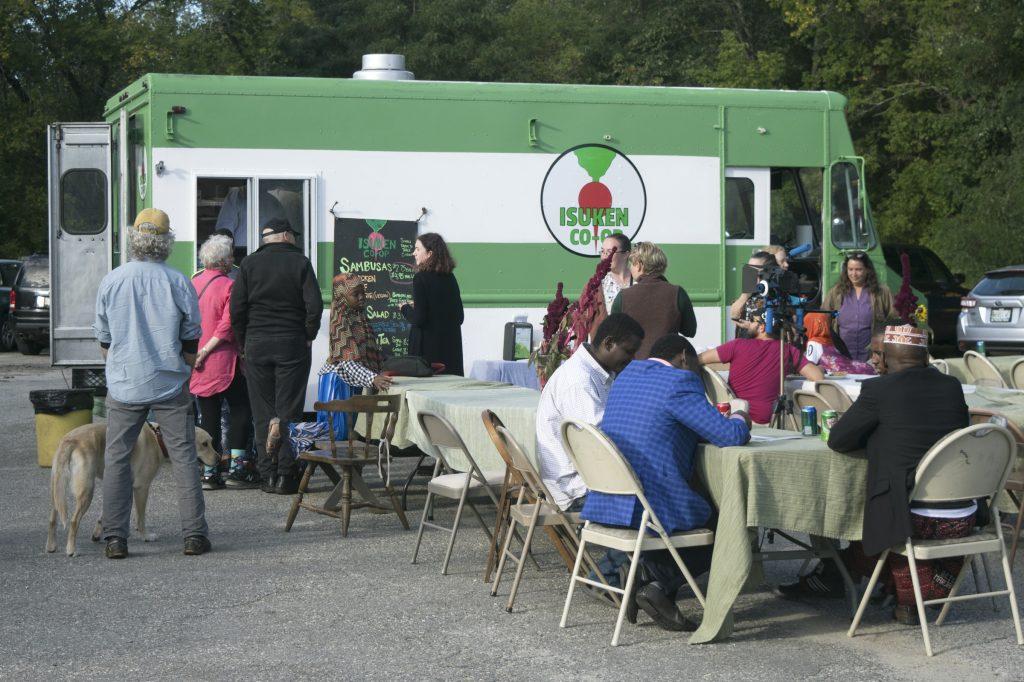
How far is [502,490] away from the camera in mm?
6562

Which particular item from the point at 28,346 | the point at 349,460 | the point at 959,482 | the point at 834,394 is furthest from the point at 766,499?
the point at 28,346

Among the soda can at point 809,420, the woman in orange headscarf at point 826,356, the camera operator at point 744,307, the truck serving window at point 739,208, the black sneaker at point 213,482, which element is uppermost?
the truck serving window at point 739,208

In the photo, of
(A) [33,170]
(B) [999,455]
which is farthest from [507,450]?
(A) [33,170]

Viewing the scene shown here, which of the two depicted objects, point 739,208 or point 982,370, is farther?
point 739,208

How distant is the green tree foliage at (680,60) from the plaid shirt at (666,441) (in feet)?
64.0

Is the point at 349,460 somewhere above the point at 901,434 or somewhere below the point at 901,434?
below

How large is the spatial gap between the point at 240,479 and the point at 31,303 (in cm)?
1399

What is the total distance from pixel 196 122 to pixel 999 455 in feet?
22.4

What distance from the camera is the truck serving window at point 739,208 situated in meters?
11.5

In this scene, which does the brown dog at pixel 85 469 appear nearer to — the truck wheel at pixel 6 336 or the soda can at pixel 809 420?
the soda can at pixel 809 420

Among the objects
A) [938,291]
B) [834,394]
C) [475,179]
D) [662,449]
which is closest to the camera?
[662,449]

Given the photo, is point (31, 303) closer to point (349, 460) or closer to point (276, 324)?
point (276, 324)

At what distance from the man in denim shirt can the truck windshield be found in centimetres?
647

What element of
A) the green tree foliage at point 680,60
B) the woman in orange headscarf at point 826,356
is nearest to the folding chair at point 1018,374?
the woman in orange headscarf at point 826,356
